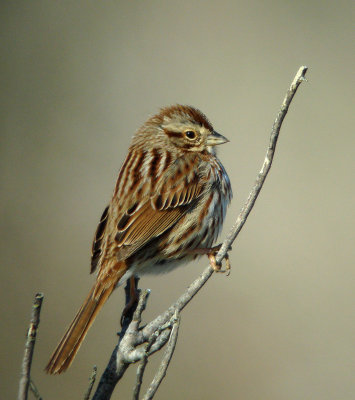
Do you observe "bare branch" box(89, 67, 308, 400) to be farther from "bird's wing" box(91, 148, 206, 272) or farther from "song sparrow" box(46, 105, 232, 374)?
"bird's wing" box(91, 148, 206, 272)

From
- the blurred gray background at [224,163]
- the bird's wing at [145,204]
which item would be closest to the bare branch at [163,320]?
the bird's wing at [145,204]

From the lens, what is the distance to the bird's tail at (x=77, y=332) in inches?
128

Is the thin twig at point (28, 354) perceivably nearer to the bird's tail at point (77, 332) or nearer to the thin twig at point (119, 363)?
the thin twig at point (119, 363)

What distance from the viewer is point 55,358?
3266 millimetres

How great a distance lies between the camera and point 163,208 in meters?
4.07

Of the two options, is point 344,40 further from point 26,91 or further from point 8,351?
point 8,351

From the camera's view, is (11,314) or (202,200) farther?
(11,314)

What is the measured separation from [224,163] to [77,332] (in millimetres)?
4143

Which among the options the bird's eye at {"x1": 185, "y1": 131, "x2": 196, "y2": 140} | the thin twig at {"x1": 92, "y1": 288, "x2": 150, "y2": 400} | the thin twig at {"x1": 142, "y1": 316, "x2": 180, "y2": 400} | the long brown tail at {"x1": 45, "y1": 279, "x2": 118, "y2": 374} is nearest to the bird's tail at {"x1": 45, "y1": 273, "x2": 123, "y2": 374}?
the long brown tail at {"x1": 45, "y1": 279, "x2": 118, "y2": 374}

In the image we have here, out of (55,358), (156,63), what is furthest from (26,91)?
(55,358)

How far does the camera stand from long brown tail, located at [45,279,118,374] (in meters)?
3.25

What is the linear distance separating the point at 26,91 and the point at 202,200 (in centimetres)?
427

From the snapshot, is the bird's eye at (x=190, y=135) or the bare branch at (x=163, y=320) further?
the bird's eye at (x=190, y=135)

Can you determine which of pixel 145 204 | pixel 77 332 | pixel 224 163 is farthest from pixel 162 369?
pixel 224 163
